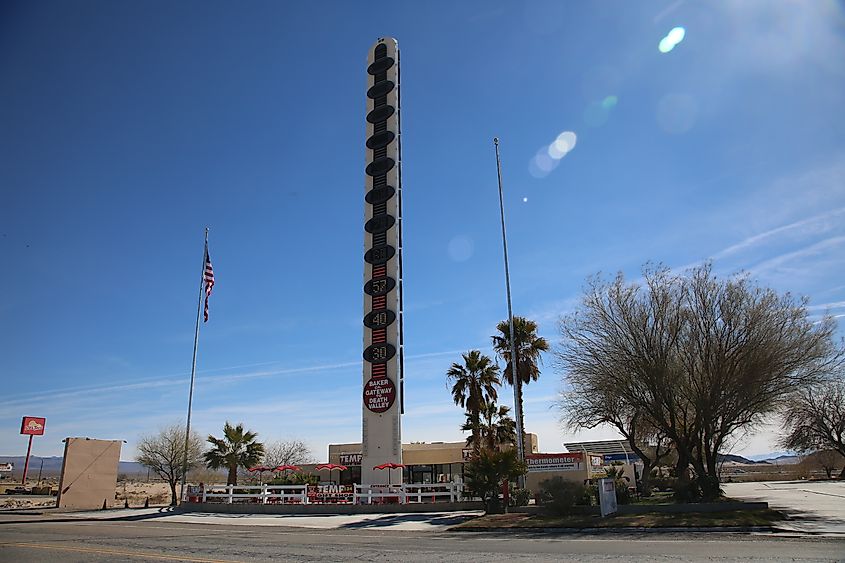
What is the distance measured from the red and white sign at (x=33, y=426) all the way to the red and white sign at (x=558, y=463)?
5122cm

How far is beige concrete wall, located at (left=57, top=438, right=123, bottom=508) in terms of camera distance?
122 ft

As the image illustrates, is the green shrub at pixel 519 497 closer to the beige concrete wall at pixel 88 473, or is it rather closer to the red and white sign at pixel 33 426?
the beige concrete wall at pixel 88 473

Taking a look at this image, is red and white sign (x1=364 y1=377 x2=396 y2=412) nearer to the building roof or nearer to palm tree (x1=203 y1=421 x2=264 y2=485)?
palm tree (x1=203 y1=421 x2=264 y2=485)

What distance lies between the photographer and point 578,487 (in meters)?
23.0

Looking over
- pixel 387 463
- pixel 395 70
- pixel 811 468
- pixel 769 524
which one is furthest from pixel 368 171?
pixel 811 468

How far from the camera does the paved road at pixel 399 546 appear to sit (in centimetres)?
1266

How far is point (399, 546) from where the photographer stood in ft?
52.0

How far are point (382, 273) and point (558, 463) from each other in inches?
585

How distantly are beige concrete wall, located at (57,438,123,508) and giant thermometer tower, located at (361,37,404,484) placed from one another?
17601 millimetres

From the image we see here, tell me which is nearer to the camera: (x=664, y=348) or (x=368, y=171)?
(x=664, y=348)

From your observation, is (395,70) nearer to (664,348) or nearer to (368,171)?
(368,171)

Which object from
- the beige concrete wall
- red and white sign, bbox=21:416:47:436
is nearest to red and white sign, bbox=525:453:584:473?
the beige concrete wall

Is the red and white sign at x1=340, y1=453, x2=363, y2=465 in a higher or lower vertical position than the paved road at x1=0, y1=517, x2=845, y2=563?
higher

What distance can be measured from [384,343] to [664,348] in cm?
1582
